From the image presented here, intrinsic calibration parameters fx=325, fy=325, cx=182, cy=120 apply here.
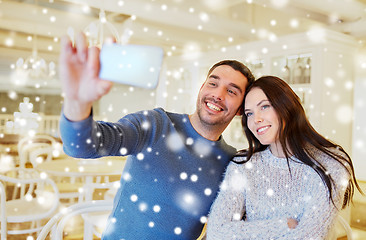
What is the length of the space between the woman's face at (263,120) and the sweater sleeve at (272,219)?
19 centimetres

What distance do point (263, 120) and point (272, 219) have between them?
371 millimetres

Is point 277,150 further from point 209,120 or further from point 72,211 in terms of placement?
point 72,211

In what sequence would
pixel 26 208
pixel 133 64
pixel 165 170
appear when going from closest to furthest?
pixel 133 64 < pixel 165 170 < pixel 26 208

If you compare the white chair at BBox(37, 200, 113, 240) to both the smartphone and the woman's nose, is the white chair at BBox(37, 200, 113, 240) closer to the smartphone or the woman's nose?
the woman's nose

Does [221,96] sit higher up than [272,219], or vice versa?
[221,96]

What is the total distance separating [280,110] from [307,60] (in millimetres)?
2372

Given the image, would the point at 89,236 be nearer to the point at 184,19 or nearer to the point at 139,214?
the point at 139,214

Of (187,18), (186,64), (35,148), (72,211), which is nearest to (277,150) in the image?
(72,211)

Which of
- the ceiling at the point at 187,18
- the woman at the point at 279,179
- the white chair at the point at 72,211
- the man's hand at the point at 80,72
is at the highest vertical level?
the ceiling at the point at 187,18

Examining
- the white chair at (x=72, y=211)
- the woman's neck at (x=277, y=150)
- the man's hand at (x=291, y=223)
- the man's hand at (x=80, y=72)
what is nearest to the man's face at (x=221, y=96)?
the woman's neck at (x=277, y=150)

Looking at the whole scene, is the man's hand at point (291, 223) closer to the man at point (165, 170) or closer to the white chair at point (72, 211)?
the man at point (165, 170)

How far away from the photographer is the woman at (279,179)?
3.48 feet

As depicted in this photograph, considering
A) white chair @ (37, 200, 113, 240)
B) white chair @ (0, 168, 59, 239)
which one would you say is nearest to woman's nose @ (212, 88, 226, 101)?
white chair @ (37, 200, 113, 240)

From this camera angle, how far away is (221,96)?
4.29 ft
